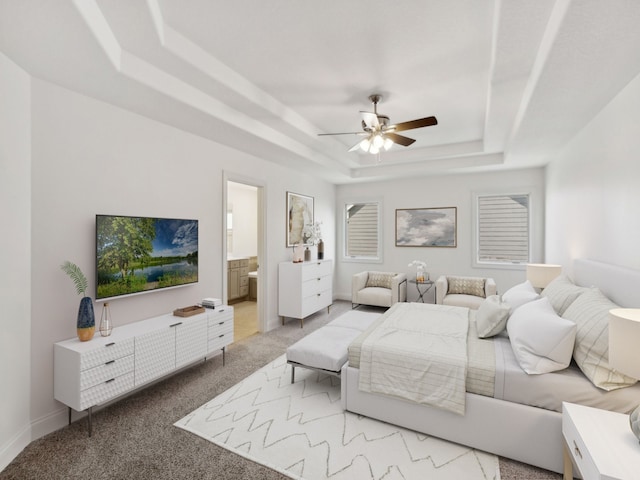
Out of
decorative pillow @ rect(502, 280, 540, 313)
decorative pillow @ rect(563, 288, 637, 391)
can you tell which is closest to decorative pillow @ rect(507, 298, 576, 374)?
decorative pillow @ rect(563, 288, 637, 391)

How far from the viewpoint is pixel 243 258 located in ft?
21.5

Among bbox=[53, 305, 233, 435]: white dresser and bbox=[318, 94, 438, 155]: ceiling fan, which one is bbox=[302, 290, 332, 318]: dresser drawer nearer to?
bbox=[53, 305, 233, 435]: white dresser

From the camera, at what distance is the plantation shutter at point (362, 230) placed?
6.45 m

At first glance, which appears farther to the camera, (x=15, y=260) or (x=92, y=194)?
Result: (x=92, y=194)

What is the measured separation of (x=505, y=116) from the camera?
3262 mm

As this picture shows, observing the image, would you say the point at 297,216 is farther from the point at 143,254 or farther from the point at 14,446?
the point at 14,446

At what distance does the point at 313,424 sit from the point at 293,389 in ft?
1.81

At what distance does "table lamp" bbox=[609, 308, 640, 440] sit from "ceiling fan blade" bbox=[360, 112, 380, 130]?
2224mm

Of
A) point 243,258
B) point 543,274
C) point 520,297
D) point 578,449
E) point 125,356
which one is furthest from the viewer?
point 243,258

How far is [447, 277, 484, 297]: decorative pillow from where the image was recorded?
196 inches

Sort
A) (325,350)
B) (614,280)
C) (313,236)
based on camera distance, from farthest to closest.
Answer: (313,236)
(325,350)
(614,280)

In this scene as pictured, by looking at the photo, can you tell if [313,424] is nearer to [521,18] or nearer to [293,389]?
[293,389]

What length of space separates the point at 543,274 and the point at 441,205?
8.04ft

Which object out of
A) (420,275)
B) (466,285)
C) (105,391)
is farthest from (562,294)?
(105,391)
